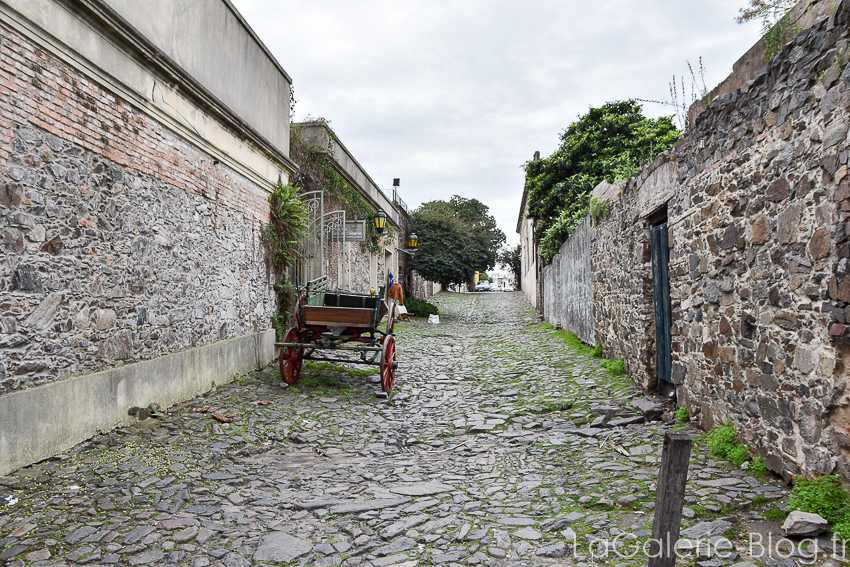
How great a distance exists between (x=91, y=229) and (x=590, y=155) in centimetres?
1263

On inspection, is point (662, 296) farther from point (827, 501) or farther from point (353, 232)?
point (353, 232)

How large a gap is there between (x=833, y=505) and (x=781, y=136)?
2281mm

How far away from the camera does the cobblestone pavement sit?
3.06 m

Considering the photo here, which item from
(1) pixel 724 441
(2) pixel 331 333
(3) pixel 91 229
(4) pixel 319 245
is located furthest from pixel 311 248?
(1) pixel 724 441

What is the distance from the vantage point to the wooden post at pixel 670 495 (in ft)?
7.16

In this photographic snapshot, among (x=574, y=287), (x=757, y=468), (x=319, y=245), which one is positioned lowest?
(x=757, y=468)

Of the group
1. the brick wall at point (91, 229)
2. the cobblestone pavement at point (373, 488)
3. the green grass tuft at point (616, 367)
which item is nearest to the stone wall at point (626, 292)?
the green grass tuft at point (616, 367)

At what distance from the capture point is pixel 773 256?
11.8ft

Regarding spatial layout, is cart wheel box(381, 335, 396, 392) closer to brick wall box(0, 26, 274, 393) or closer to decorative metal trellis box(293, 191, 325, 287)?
brick wall box(0, 26, 274, 393)

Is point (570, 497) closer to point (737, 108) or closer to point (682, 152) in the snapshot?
point (737, 108)

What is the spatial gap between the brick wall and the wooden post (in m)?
4.47

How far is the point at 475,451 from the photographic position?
5.06 meters

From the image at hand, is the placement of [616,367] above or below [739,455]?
above

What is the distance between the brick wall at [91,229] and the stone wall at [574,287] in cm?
655
